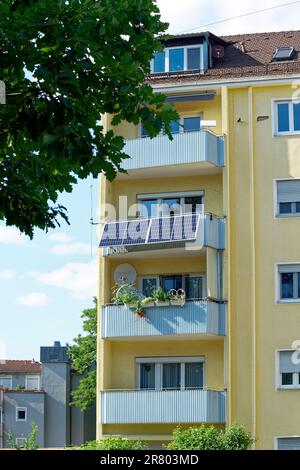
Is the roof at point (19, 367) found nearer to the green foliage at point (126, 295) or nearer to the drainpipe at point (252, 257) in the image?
the green foliage at point (126, 295)

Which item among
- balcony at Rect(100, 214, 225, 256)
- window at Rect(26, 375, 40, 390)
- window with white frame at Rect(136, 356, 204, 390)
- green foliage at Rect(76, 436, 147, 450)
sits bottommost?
green foliage at Rect(76, 436, 147, 450)

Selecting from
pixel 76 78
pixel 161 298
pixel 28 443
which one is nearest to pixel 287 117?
pixel 161 298

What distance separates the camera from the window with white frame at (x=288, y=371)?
113 ft

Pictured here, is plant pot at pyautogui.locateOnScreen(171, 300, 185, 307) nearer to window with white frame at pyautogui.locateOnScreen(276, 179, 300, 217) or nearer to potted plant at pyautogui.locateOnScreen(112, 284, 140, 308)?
potted plant at pyautogui.locateOnScreen(112, 284, 140, 308)

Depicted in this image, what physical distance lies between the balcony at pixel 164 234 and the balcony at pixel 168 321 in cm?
179

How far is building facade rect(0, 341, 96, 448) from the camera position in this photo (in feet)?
224

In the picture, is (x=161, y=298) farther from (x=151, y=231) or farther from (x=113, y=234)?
(x=113, y=234)

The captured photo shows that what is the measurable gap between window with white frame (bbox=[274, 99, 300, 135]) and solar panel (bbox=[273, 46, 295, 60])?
8.36ft

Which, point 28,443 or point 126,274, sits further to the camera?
point 28,443

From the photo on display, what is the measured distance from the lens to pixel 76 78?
11.0 m

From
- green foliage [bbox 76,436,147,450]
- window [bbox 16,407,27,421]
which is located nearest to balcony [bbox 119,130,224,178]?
green foliage [bbox 76,436,147,450]

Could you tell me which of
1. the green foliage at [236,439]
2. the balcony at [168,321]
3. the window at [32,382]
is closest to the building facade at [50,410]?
the window at [32,382]

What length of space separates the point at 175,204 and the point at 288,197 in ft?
11.8

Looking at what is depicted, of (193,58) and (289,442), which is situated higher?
(193,58)
